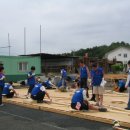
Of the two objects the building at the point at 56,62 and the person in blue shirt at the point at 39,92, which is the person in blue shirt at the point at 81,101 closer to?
the person in blue shirt at the point at 39,92

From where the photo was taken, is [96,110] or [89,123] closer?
[89,123]

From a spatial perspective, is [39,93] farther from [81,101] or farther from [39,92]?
[81,101]

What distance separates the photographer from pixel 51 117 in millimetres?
10570

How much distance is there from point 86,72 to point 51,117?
171 inches

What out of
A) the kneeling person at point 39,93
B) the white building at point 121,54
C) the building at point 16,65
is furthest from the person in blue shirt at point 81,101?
the white building at point 121,54

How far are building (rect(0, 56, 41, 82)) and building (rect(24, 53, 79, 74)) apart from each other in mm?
10923

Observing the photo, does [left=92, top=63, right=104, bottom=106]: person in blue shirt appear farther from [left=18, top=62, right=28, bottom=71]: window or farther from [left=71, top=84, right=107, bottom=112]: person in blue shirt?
[left=18, top=62, right=28, bottom=71]: window

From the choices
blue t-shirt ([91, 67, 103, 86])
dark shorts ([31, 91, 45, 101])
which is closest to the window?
dark shorts ([31, 91, 45, 101])

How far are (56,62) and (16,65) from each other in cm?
1593

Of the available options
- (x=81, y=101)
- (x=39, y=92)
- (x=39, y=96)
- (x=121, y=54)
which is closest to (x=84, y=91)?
(x=81, y=101)

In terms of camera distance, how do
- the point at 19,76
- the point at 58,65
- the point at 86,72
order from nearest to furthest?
the point at 86,72 < the point at 19,76 < the point at 58,65

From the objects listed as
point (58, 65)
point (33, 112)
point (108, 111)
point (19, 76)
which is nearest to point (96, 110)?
point (108, 111)

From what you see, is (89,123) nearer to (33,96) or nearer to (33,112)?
(33,112)

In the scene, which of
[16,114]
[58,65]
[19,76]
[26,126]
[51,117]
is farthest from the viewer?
[58,65]
